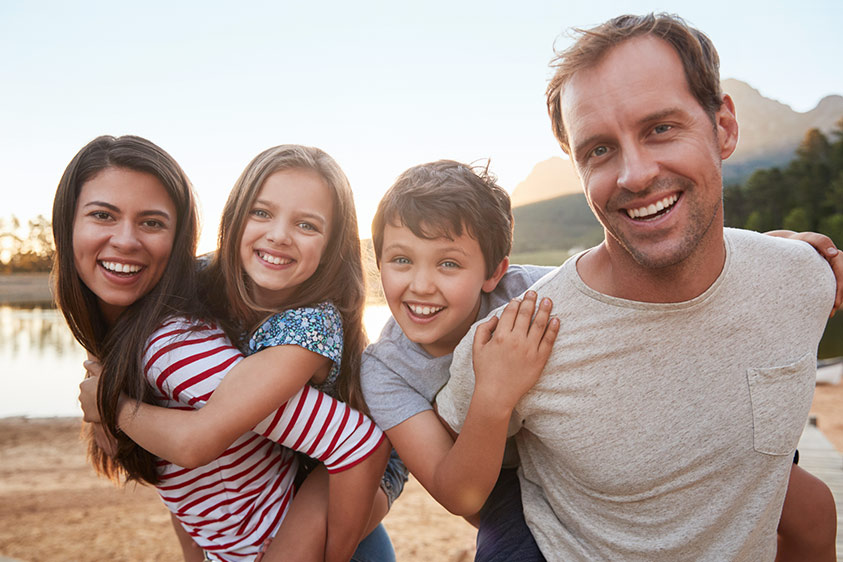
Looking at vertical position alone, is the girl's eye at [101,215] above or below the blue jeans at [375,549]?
above

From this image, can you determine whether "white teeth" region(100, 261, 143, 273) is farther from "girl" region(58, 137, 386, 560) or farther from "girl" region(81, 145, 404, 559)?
A: "girl" region(81, 145, 404, 559)

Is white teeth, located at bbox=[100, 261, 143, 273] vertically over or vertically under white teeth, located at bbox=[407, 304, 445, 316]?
over

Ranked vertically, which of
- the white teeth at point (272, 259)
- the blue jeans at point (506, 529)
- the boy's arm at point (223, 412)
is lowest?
the blue jeans at point (506, 529)

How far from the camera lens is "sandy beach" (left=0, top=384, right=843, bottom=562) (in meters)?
6.25

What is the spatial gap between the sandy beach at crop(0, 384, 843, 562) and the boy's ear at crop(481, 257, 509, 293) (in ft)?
14.1

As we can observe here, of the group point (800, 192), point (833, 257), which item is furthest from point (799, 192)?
point (833, 257)

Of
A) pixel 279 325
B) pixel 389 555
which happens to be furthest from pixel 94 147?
pixel 389 555

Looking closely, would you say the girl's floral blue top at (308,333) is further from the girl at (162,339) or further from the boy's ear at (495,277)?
the boy's ear at (495,277)

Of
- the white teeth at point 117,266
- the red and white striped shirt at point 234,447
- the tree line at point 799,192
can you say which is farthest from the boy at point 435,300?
the tree line at point 799,192

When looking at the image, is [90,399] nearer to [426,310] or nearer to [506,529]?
[426,310]

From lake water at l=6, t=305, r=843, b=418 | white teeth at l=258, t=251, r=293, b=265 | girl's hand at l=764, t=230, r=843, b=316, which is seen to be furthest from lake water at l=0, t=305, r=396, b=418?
girl's hand at l=764, t=230, r=843, b=316

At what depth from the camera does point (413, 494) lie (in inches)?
330

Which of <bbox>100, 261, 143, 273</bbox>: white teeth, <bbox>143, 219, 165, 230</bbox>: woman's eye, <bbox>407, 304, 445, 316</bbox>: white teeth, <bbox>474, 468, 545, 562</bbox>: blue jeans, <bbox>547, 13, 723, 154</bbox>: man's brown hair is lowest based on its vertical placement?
<bbox>474, 468, 545, 562</bbox>: blue jeans

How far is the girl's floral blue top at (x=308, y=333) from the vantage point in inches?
84.4
